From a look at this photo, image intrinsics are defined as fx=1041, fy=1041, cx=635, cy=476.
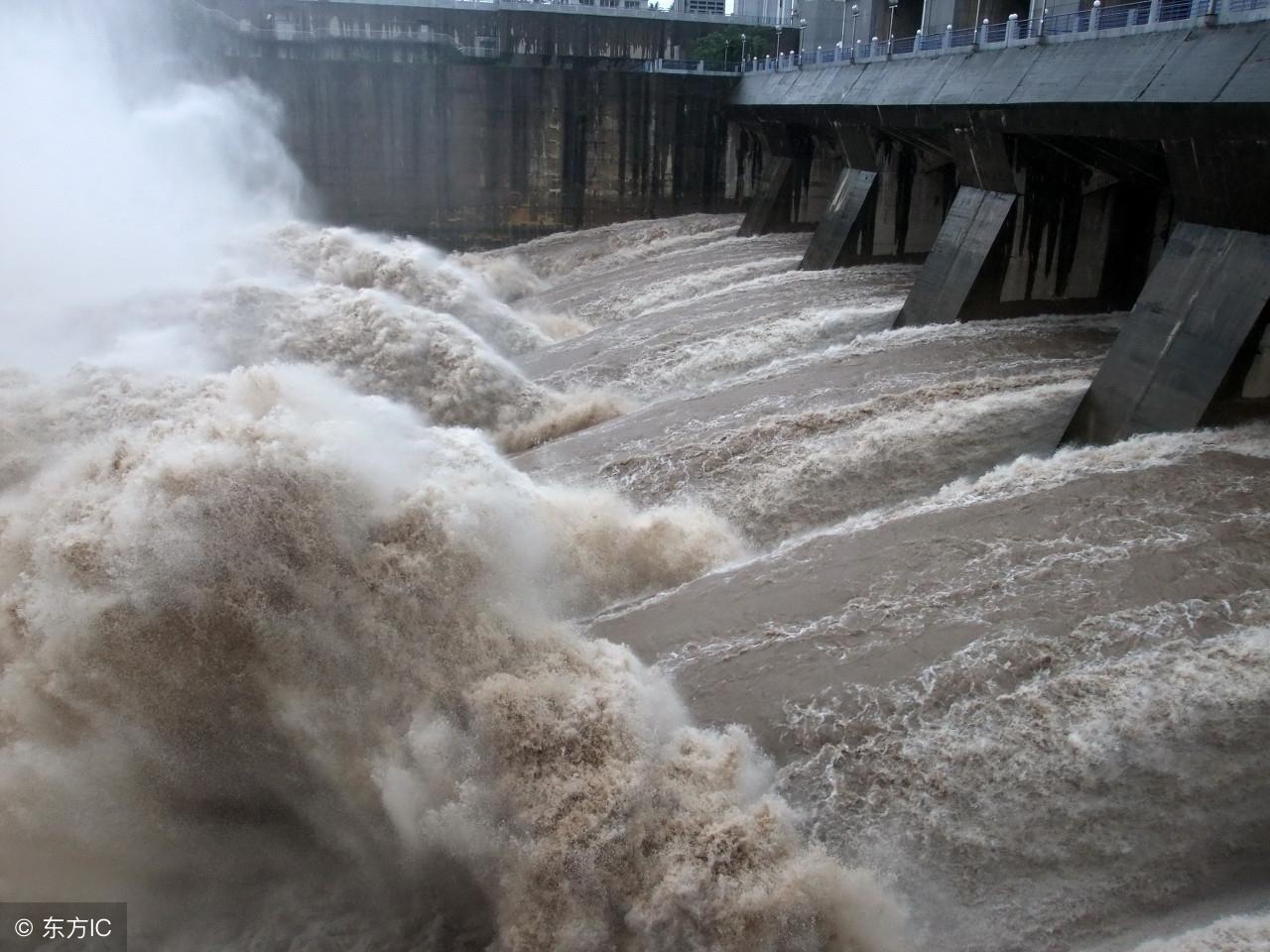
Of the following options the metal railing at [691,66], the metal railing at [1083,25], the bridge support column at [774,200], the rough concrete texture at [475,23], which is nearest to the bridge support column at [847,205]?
the metal railing at [1083,25]

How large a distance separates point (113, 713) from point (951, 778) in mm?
4822

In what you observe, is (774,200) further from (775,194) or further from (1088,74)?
(1088,74)

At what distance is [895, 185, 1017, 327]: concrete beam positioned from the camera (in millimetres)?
13461

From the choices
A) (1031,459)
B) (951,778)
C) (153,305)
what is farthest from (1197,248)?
(153,305)

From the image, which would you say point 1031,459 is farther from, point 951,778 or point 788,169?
point 788,169

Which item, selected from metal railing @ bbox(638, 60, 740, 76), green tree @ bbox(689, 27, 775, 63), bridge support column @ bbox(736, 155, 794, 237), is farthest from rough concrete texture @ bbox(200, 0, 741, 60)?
bridge support column @ bbox(736, 155, 794, 237)

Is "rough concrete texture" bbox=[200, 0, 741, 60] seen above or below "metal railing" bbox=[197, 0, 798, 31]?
below

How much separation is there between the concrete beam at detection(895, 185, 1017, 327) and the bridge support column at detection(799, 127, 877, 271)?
11.1ft

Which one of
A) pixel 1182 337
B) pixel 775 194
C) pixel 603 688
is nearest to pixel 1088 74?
pixel 1182 337

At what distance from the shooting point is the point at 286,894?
19.8 ft

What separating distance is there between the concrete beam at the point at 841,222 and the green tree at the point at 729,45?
1039 cm

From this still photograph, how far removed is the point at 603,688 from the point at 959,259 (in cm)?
953

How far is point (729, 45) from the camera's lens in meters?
27.7

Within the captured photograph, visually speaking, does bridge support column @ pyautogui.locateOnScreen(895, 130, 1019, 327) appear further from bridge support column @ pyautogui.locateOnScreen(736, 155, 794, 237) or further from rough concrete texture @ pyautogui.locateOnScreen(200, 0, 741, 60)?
rough concrete texture @ pyautogui.locateOnScreen(200, 0, 741, 60)
